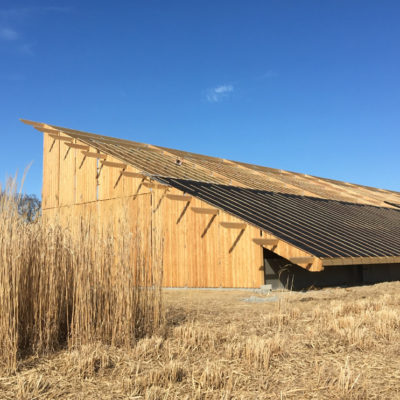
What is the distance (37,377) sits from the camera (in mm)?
3891

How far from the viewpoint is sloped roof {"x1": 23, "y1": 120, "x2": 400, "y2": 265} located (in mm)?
11781

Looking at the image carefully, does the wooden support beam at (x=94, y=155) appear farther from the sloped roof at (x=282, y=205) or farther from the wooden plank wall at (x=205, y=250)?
the wooden plank wall at (x=205, y=250)

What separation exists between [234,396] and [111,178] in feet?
42.1

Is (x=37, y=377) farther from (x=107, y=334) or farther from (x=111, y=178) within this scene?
(x=111, y=178)

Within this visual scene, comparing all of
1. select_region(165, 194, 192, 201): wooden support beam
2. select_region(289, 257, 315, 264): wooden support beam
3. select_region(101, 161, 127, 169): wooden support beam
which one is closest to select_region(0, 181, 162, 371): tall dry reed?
select_region(289, 257, 315, 264): wooden support beam

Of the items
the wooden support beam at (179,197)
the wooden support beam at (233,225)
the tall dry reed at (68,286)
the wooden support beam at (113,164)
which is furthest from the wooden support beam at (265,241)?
the wooden support beam at (113,164)

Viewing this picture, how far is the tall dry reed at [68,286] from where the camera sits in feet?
14.7

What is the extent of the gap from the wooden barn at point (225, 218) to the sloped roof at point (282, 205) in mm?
56

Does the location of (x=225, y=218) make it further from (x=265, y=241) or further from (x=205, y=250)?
(x=265, y=241)

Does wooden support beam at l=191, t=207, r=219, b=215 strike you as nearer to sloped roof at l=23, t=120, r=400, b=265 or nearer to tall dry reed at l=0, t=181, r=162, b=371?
sloped roof at l=23, t=120, r=400, b=265

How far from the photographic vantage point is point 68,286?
5070 millimetres

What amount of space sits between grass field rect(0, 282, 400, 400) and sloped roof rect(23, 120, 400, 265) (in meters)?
4.97

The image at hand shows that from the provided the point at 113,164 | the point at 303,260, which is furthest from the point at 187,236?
the point at 303,260

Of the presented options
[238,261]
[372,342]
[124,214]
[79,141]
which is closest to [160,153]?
[79,141]
